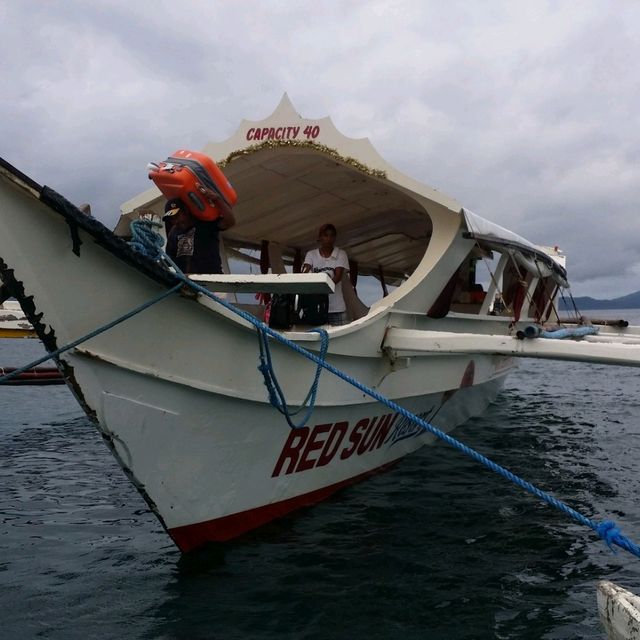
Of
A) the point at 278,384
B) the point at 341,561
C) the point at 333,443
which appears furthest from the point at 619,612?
the point at 333,443

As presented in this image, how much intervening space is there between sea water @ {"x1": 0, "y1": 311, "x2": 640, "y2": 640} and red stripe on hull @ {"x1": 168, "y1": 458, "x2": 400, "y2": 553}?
0.26 ft

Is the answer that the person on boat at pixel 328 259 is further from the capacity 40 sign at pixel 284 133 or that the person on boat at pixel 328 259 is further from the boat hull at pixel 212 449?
the boat hull at pixel 212 449

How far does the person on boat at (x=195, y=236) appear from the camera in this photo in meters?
4.55

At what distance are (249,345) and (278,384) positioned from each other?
0.36 metres

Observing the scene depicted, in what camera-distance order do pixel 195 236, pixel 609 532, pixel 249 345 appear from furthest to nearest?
pixel 195 236, pixel 249 345, pixel 609 532

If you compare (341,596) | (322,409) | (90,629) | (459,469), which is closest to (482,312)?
(459,469)

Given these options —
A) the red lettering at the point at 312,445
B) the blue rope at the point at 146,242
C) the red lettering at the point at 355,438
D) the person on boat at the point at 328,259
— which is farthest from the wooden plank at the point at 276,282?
the person on boat at the point at 328,259

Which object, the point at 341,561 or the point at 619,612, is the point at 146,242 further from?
the point at 619,612

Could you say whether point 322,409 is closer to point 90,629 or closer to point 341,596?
point 341,596

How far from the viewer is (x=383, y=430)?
597 centimetres

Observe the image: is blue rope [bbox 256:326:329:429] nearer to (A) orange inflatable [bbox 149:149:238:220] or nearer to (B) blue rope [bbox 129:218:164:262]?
(B) blue rope [bbox 129:218:164:262]

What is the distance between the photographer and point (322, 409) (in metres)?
4.84

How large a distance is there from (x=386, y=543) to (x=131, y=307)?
8.46 feet

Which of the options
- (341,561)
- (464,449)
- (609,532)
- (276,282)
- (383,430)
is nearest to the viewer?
(609,532)
